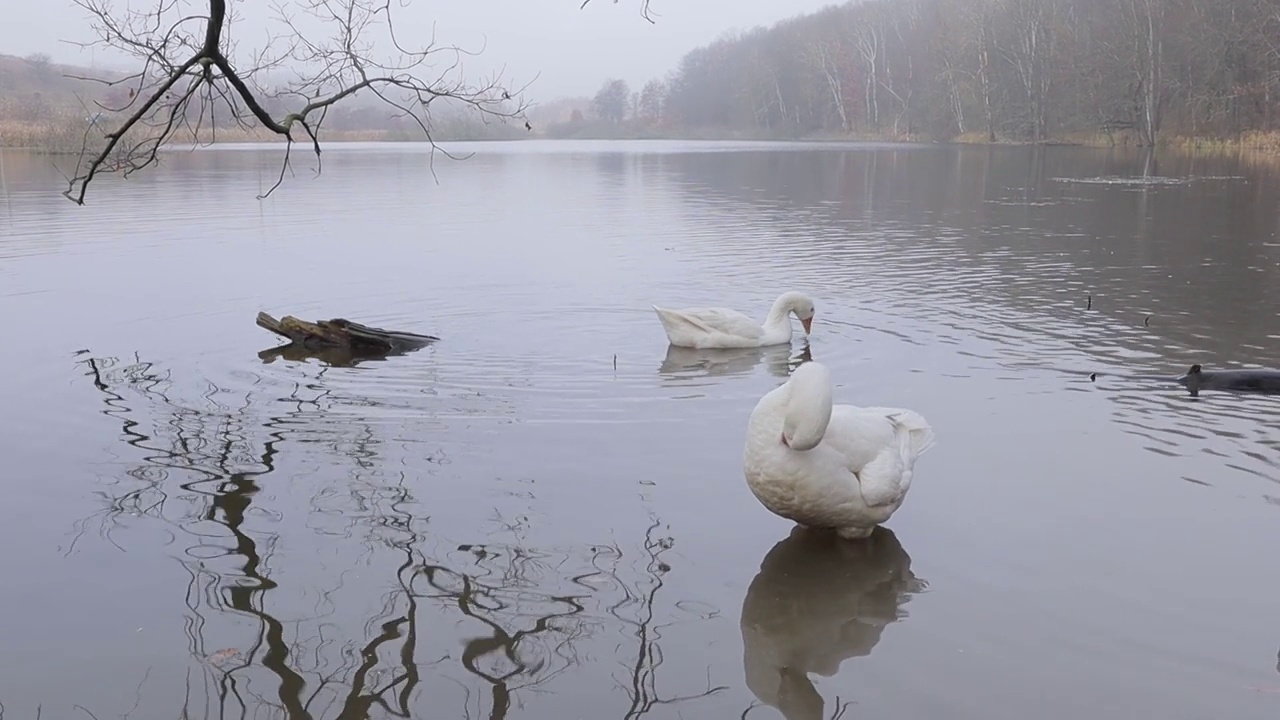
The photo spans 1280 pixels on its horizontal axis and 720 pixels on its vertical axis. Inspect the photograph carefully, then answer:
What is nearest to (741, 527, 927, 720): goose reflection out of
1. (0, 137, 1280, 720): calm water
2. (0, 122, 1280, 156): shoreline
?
(0, 137, 1280, 720): calm water

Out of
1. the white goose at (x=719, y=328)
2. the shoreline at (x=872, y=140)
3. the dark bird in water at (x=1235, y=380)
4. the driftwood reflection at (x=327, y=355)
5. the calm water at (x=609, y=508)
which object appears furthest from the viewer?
the shoreline at (x=872, y=140)

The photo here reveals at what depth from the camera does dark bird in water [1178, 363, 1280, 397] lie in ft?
31.7

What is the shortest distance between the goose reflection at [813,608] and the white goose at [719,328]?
215 inches

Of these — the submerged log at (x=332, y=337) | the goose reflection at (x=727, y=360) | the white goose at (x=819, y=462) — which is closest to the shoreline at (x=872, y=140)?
the submerged log at (x=332, y=337)

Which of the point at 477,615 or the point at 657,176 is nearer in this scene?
the point at 477,615

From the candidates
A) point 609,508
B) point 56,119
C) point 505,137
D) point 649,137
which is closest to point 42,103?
point 56,119

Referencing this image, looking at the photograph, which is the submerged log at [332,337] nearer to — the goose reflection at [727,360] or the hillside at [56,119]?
Answer: the goose reflection at [727,360]

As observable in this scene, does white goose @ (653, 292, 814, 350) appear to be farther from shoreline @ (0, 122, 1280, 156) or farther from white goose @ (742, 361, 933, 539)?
white goose @ (742, 361, 933, 539)

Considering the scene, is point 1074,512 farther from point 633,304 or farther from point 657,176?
point 657,176

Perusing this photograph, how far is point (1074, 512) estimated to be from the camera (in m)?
6.92

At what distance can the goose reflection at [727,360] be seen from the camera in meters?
11.2

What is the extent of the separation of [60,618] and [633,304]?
1016 cm

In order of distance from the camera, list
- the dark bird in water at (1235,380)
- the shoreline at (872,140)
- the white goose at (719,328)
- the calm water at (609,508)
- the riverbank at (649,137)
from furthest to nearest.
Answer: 1. the shoreline at (872,140)
2. the riverbank at (649,137)
3. the white goose at (719,328)
4. the dark bird in water at (1235,380)
5. the calm water at (609,508)

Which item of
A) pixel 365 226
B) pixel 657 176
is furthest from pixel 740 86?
pixel 365 226
